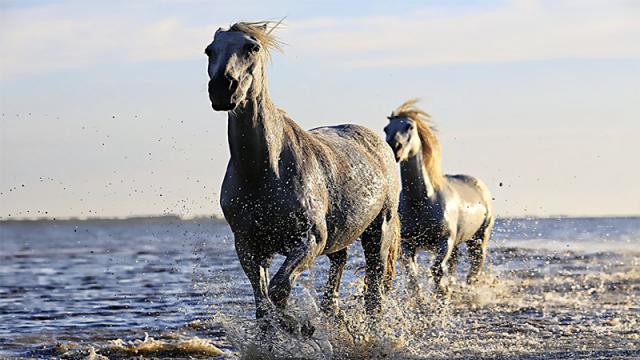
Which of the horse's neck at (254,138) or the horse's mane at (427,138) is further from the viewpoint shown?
the horse's mane at (427,138)

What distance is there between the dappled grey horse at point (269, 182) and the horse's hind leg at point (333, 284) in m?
0.86

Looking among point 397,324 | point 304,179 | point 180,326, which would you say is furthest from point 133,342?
point 304,179

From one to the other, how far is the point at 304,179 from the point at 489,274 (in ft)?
29.1

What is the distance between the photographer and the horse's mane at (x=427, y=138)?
486 inches

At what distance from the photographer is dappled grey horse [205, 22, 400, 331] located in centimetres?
620

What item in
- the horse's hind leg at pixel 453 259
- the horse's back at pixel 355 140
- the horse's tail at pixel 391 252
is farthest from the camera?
the horse's hind leg at pixel 453 259

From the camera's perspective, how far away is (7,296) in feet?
44.9

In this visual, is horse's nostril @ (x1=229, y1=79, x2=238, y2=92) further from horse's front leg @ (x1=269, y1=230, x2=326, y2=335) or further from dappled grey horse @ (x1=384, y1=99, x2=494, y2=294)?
dappled grey horse @ (x1=384, y1=99, x2=494, y2=294)

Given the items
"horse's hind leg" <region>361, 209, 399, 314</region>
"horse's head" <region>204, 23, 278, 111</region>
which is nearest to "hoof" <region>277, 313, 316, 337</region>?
"horse's head" <region>204, 23, 278, 111</region>

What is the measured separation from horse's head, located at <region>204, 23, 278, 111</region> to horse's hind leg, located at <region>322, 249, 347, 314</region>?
234 centimetres

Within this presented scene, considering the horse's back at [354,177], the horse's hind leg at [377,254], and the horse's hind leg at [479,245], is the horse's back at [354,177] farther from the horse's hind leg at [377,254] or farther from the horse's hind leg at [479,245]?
the horse's hind leg at [479,245]

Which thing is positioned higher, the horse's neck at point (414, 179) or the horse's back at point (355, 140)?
the horse's back at point (355, 140)

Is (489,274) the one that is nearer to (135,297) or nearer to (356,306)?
(135,297)

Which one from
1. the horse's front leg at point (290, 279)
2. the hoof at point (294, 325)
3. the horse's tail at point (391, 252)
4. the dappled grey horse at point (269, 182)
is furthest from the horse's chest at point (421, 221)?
the hoof at point (294, 325)
